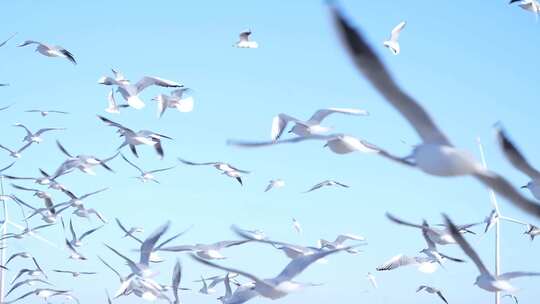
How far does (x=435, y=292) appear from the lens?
53.5 feet

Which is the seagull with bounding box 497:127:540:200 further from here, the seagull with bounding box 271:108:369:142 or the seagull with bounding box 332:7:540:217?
the seagull with bounding box 271:108:369:142

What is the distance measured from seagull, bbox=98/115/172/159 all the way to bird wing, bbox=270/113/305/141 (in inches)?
116

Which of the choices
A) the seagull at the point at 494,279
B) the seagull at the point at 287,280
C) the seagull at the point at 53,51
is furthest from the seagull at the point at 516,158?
the seagull at the point at 53,51

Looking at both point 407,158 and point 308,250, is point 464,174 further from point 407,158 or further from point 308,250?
point 308,250

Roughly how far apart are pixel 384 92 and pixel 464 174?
454mm

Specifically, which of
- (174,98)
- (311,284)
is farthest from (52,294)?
(311,284)

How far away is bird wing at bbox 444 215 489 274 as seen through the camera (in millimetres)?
3809

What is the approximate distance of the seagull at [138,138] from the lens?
40.1 ft

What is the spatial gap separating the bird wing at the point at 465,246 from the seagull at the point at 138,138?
8.08 m

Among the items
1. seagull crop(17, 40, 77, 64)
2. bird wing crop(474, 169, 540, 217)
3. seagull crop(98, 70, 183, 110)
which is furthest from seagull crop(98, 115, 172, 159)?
bird wing crop(474, 169, 540, 217)

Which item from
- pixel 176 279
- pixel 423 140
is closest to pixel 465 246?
pixel 423 140

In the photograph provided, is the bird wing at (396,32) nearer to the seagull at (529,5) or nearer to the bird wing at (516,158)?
the seagull at (529,5)

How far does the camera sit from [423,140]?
3.24m

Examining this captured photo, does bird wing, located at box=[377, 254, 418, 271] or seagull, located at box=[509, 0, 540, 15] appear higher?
seagull, located at box=[509, 0, 540, 15]
